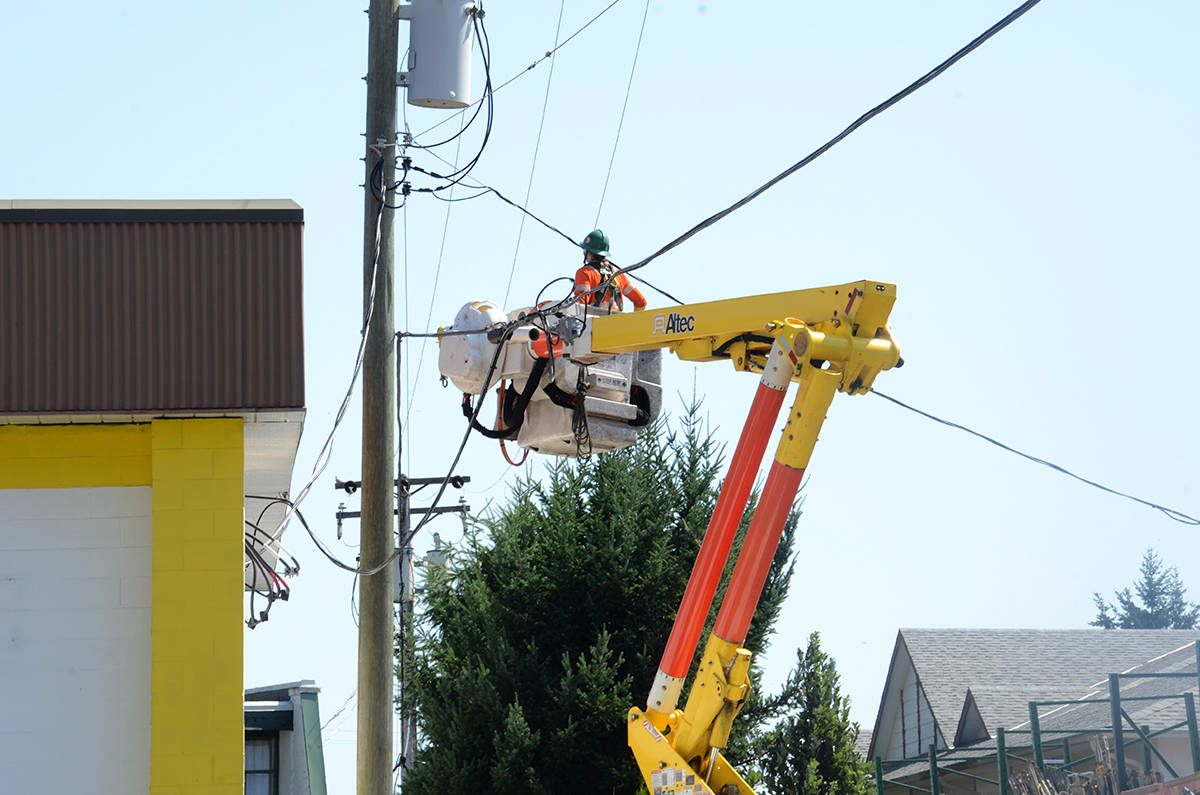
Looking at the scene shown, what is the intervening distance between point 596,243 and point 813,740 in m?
9.28

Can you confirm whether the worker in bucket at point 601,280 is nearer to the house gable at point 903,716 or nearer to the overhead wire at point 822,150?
the overhead wire at point 822,150

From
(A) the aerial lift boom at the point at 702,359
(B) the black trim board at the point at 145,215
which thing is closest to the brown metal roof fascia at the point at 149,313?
(B) the black trim board at the point at 145,215

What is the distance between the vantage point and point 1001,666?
33344 mm

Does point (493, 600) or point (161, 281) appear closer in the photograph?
point (161, 281)

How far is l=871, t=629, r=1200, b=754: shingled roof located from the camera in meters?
30.6

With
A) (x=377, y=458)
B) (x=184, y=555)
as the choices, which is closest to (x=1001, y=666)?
(x=377, y=458)

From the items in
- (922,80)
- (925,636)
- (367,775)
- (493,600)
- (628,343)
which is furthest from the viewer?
(925,636)

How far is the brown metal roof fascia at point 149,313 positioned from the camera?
32.8 ft

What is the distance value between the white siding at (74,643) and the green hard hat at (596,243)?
480 cm

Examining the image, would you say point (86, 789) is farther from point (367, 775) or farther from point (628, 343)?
point (628, 343)

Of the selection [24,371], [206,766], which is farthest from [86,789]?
[24,371]

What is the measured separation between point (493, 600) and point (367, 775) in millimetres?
9039

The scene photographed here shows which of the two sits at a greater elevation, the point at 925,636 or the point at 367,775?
the point at 925,636

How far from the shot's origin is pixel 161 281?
10.1m
